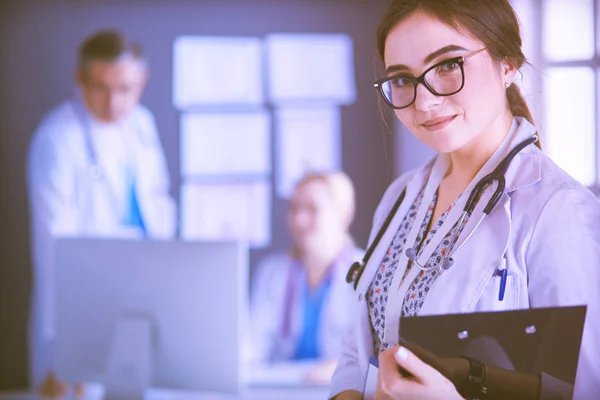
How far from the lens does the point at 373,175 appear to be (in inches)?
162

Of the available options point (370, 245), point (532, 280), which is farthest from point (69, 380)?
point (532, 280)

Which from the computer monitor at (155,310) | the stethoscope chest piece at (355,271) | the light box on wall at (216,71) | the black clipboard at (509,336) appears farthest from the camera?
the light box on wall at (216,71)

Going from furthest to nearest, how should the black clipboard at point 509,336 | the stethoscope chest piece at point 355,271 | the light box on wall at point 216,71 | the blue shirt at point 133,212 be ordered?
the light box on wall at point 216,71, the blue shirt at point 133,212, the stethoscope chest piece at point 355,271, the black clipboard at point 509,336

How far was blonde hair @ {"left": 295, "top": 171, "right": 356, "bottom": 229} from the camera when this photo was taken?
12.1 ft

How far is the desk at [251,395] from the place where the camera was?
2303 mm

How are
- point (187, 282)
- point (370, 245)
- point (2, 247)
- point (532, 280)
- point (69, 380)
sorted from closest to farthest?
point (532, 280) < point (370, 245) < point (187, 282) < point (69, 380) < point (2, 247)

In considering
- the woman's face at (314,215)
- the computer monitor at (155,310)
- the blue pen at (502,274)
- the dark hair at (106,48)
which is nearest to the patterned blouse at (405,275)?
the blue pen at (502,274)

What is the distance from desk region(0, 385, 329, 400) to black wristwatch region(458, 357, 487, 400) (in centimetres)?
134

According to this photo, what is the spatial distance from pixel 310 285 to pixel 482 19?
2.45 metres

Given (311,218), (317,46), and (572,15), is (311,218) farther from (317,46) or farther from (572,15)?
(572,15)

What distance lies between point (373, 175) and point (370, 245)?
2.66 m

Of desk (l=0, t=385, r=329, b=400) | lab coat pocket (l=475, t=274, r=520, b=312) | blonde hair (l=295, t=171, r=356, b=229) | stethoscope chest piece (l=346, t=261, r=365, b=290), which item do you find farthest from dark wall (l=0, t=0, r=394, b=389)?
lab coat pocket (l=475, t=274, r=520, b=312)

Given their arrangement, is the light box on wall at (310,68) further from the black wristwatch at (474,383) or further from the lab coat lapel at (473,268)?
the black wristwatch at (474,383)

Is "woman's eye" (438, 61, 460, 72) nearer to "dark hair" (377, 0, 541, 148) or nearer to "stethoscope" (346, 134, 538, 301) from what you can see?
"dark hair" (377, 0, 541, 148)
